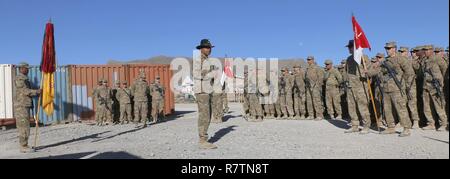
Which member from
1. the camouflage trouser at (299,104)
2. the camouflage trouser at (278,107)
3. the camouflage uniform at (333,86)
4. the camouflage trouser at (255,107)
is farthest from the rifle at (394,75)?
the camouflage trouser at (278,107)

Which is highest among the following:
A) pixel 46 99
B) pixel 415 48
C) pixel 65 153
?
pixel 415 48

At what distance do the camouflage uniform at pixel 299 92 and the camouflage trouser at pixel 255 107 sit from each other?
3.88 feet

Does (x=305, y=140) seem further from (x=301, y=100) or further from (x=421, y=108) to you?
(x=301, y=100)

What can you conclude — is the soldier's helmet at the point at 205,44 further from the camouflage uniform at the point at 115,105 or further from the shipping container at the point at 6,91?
the shipping container at the point at 6,91

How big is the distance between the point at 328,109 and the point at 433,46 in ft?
14.1

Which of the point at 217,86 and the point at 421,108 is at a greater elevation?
the point at 217,86

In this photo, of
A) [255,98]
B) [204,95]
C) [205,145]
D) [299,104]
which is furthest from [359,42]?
[255,98]

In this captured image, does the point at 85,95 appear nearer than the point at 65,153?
No

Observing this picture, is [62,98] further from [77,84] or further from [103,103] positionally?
[103,103]

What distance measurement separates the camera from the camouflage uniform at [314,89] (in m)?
12.8

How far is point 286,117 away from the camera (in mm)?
13734

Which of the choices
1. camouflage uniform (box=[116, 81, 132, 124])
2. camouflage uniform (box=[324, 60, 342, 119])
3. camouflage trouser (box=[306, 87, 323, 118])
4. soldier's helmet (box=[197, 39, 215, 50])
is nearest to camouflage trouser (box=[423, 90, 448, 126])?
camouflage uniform (box=[324, 60, 342, 119])

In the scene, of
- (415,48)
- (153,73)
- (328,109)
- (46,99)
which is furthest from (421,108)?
(153,73)

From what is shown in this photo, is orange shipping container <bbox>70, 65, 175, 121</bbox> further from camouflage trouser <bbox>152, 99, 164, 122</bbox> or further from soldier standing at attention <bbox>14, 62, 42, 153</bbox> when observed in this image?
soldier standing at attention <bbox>14, 62, 42, 153</bbox>
